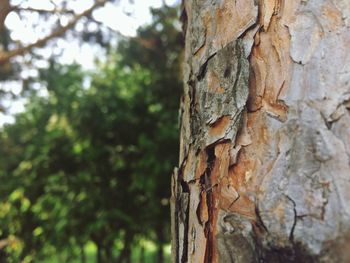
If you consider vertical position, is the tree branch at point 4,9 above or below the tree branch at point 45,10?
below

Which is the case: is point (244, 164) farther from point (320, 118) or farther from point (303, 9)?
point (303, 9)

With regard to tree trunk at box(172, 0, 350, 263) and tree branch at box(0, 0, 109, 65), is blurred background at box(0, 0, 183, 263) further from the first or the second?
tree trunk at box(172, 0, 350, 263)

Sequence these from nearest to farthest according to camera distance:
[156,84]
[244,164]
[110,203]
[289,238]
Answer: [289,238], [244,164], [110,203], [156,84]

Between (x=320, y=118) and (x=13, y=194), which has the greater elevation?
(x=320, y=118)

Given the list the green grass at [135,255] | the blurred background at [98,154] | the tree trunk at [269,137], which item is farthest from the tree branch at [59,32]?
the tree trunk at [269,137]

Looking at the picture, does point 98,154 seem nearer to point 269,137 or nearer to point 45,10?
point 45,10

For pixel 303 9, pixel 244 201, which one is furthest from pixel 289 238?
pixel 303 9

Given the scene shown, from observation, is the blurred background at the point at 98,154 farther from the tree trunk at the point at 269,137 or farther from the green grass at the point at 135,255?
the tree trunk at the point at 269,137

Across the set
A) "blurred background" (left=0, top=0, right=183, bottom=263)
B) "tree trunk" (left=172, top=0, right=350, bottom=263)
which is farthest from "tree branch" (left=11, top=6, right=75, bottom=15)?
"tree trunk" (left=172, top=0, right=350, bottom=263)

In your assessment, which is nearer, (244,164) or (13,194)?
(244,164)
